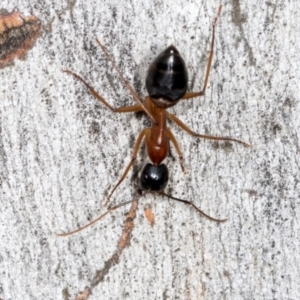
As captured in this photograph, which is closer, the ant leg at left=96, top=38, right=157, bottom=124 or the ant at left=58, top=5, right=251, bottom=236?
the ant at left=58, top=5, right=251, bottom=236

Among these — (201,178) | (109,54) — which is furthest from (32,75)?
(201,178)

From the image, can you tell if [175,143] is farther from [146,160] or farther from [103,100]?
[103,100]

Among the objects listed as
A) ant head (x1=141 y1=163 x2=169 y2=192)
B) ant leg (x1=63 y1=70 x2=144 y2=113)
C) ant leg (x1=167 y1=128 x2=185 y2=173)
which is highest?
ant leg (x1=63 y1=70 x2=144 y2=113)

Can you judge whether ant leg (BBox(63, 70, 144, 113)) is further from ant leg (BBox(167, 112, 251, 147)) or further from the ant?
ant leg (BBox(167, 112, 251, 147))

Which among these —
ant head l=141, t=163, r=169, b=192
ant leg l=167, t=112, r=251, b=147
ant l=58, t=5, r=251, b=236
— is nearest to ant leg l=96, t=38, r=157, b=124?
ant l=58, t=5, r=251, b=236

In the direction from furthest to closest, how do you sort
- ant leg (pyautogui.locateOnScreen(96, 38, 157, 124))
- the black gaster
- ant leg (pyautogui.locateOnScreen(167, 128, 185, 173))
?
1. ant leg (pyautogui.locateOnScreen(167, 128, 185, 173))
2. ant leg (pyautogui.locateOnScreen(96, 38, 157, 124))
3. the black gaster

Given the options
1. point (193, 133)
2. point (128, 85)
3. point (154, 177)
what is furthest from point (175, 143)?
point (128, 85)
